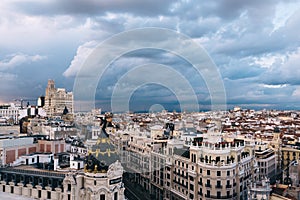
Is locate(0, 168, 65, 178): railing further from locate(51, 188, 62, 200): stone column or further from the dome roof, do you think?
the dome roof

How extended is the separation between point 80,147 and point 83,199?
14494mm

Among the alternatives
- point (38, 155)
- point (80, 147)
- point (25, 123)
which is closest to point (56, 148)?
point (80, 147)

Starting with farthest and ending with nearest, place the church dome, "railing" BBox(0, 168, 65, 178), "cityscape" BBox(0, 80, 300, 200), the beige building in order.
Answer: the beige building
"railing" BBox(0, 168, 65, 178)
"cityscape" BBox(0, 80, 300, 200)
the church dome

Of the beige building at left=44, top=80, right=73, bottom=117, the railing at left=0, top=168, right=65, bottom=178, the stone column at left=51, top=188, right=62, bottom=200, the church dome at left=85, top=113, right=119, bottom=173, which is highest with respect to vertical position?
the beige building at left=44, top=80, right=73, bottom=117

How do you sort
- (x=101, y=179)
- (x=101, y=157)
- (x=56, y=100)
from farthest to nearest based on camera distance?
(x=56, y=100) < (x=101, y=157) < (x=101, y=179)

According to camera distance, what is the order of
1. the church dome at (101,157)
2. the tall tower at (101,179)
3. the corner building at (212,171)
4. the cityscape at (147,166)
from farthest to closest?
the corner building at (212,171) → the cityscape at (147,166) → the church dome at (101,157) → the tall tower at (101,179)

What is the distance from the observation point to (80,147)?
1227 inches

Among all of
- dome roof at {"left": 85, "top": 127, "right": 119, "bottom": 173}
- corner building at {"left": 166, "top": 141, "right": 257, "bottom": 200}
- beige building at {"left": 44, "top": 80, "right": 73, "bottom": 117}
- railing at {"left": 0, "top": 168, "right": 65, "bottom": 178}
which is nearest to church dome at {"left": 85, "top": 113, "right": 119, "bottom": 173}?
dome roof at {"left": 85, "top": 127, "right": 119, "bottom": 173}

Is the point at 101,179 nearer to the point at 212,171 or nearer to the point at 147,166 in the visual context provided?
the point at 212,171

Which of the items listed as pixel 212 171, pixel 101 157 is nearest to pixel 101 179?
pixel 101 157

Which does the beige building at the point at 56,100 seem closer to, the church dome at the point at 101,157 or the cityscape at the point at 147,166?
the cityscape at the point at 147,166

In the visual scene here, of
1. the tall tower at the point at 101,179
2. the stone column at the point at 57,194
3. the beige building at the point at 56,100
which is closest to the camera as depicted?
the tall tower at the point at 101,179

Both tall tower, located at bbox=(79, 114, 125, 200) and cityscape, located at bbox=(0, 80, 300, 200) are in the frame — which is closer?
tall tower, located at bbox=(79, 114, 125, 200)

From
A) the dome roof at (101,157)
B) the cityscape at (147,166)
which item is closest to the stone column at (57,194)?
the cityscape at (147,166)
